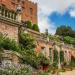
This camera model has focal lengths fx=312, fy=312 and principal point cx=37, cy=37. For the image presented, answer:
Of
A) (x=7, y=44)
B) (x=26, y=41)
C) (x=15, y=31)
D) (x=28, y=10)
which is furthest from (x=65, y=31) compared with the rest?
(x=7, y=44)

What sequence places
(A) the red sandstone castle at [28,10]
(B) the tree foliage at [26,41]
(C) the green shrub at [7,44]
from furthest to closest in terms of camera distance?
(A) the red sandstone castle at [28,10], (B) the tree foliage at [26,41], (C) the green shrub at [7,44]

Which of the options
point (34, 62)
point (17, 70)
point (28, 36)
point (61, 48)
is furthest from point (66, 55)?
point (17, 70)

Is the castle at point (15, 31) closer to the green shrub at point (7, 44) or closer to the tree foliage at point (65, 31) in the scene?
the green shrub at point (7, 44)

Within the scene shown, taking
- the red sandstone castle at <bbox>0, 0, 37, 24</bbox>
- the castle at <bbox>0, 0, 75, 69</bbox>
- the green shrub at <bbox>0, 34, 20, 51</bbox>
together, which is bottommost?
the green shrub at <bbox>0, 34, 20, 51</bbox>

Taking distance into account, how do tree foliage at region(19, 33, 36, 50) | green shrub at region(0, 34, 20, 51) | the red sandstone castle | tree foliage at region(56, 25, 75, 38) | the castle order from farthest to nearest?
tree foliage at region(56, 25, 75, 38) < the red sandstone castle < tree foliage at region(19, 33, 36, 50) < the castle < green shrub at region(0, 34, 20, 51)

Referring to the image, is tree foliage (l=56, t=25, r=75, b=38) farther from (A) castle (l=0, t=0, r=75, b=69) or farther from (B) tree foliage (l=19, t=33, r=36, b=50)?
(B) tree foliage (l=19, t=33, r=36, b=50)

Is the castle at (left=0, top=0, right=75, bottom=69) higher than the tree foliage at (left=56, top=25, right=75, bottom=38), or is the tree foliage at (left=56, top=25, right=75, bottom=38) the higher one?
the tree foliage at (left=56, top=25, right=75, bottom=38)

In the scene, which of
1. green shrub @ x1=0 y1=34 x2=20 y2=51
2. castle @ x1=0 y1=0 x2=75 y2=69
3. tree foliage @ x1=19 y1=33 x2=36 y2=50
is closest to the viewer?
green shrub @ x1=0 y1=34 x2=20 y2=51

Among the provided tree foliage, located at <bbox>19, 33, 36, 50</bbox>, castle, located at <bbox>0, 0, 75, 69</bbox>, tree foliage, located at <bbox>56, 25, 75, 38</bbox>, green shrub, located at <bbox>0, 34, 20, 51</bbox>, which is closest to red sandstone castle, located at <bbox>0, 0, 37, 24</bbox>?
castle, located at <bbox>0, 0, 75, 69</bbox>

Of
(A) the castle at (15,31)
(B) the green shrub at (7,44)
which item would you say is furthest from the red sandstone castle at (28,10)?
(B) the green shrub at (7,44)

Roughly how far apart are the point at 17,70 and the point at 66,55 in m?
22.8

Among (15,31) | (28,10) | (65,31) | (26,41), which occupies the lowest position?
(26,41)

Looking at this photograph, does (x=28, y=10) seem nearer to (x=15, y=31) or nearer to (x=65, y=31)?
(x=65, y=31)

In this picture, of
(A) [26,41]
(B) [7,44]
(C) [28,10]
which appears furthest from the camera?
(C) [28,10]
